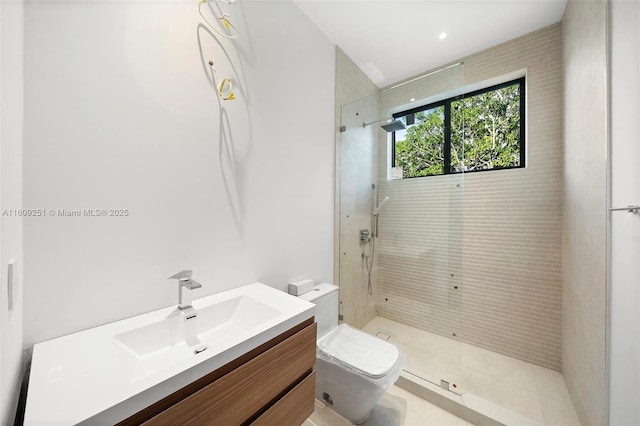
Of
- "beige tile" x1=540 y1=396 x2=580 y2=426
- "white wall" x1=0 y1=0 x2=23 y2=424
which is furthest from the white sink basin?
"beige tile" x1=540 y1=396 x2=580 y2=426

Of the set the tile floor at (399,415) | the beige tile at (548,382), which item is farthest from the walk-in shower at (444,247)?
the tile floor at (399,415)

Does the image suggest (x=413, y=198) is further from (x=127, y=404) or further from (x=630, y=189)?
(x=127, y=404)

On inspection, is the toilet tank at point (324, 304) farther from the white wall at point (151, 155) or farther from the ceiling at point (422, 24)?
the ceiling at point (422, 24)

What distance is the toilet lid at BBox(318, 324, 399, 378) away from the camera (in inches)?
50.6

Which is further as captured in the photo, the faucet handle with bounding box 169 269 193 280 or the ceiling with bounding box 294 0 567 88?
the ceiling with bounding box 294 0 567 88

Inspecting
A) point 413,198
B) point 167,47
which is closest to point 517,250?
point 413,198

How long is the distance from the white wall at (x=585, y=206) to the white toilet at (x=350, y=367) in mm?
964

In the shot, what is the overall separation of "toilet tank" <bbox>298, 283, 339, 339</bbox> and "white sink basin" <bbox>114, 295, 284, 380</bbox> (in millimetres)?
488

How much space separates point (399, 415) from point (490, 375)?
84 centimetres

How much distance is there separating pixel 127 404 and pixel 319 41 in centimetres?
224

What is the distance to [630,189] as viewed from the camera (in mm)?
913

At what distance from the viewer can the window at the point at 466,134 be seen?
6.51 feet

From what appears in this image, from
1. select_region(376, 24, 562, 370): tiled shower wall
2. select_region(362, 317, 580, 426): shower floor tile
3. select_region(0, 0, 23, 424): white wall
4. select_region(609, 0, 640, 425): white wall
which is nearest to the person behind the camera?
select_region(0, 0, 23, 424): white wall

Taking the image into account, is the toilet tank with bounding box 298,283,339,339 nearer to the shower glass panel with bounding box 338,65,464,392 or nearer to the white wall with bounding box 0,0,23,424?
the shower glass panel with bounding box 338,65,464,392
